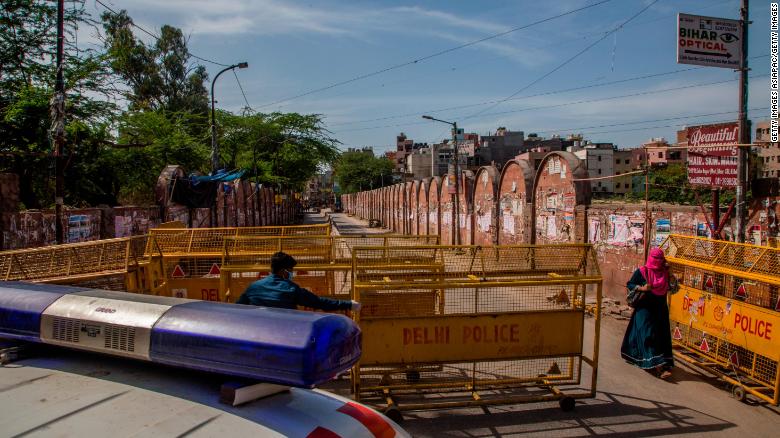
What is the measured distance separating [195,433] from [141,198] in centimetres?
2577

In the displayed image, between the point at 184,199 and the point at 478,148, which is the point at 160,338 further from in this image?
the point at 478,148

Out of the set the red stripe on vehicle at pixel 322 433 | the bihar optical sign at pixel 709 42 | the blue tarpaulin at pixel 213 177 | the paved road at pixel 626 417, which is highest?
the bihar optical sign at pixel 709 42

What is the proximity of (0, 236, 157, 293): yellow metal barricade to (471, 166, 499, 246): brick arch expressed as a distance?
15207 mm

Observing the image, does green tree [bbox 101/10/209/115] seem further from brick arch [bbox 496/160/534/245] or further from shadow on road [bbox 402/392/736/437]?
shadow on road [bbox 402/392/736/437]

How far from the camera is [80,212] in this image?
12703 millimetres

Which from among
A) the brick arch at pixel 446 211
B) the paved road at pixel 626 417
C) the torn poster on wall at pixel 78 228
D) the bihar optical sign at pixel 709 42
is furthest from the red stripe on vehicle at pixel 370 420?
the brick arch at pixel 446 211

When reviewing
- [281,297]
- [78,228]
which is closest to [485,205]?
[78,228]

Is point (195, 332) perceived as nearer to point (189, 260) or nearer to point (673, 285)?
point (673, 285)

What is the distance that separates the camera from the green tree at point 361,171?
102 meters

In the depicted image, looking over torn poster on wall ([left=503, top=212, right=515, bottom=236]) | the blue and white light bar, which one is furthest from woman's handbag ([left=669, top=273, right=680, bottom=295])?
torn poster on wall ([left=503, top=212, right=515, bottom=236])

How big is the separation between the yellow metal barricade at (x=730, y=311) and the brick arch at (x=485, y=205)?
12.7m

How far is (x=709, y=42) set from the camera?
9.38 meters

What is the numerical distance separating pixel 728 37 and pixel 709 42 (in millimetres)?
402

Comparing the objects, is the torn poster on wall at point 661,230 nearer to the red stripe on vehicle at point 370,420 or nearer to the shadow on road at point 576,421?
the shadow on road at point 576,421
